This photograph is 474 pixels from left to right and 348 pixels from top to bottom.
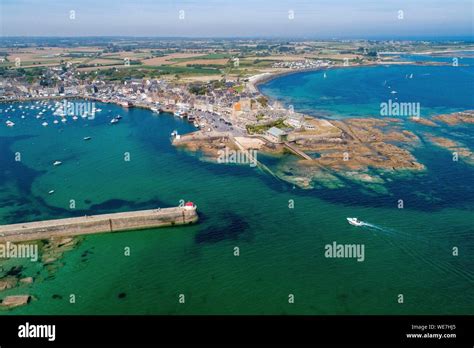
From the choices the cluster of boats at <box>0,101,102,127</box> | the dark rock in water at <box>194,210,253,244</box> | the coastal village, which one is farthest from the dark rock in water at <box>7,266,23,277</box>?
the cluster of boats at <box>0,101,102,127</box>

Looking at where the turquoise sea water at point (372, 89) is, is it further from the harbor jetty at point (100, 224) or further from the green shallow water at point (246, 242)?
the harbor jetty at point (100, 224)

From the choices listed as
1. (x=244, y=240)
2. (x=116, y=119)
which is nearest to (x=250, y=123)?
(x=116, y=119)

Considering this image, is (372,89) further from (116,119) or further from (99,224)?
(99,224)

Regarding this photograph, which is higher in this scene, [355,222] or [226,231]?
[355,222]

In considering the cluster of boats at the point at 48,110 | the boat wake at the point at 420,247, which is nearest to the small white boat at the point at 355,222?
the boat wake at the point at 420,247

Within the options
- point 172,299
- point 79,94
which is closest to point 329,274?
point 172,299
